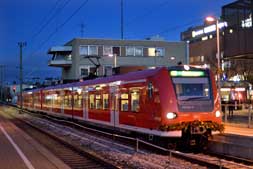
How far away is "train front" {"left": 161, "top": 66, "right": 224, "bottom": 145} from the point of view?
1631cm

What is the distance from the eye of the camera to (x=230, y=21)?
63.6m

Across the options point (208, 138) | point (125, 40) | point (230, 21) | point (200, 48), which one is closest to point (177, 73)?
point (208, 138)

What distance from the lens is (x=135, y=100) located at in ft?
61.8

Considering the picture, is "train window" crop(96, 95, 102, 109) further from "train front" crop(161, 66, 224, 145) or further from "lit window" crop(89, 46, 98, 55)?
"lit window" crop(89, 46, 98, 55)

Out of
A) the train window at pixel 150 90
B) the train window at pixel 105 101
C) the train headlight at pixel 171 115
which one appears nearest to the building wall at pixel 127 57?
the train window at pixel 105 101

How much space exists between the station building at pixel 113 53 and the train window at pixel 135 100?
177 feet

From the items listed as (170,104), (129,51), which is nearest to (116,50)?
(129,51)

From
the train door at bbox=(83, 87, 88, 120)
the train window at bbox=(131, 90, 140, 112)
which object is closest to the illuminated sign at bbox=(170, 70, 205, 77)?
the train window at bbox=(131, 90, 140, 112)

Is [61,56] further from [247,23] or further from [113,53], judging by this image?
[247,23]

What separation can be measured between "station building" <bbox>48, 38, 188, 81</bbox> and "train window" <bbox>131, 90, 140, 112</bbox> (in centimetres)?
5405

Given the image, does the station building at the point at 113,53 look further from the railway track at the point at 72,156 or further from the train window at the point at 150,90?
the train window at the point at 150,90

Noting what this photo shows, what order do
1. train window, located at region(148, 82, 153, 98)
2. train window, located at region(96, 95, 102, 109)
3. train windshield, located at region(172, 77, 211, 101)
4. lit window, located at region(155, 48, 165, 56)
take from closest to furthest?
train windshield, located at region(172, 77, 211, 101) → train window, located at region(148, 82, 153, 98) → train window, located at region(96, 95, 102, 109) → lit window, located at region(155, 48, 165, 56)

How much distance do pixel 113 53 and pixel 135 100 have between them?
189 feet

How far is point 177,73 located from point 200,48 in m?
83.5
